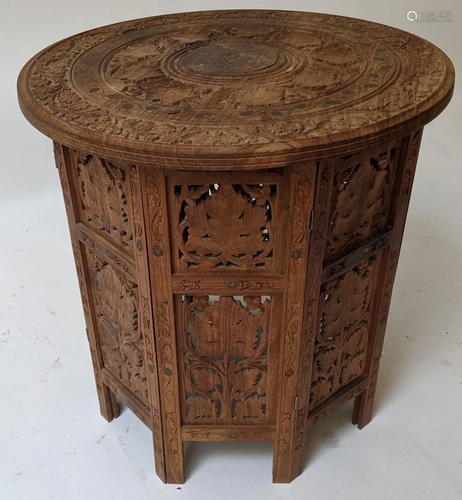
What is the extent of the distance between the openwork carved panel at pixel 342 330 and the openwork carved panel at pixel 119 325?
1.77 ft

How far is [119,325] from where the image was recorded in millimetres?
1877

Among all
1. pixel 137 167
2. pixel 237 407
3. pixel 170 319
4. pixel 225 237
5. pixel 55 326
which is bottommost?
pixel 55 326

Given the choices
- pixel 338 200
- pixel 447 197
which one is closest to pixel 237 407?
pixel 338 200

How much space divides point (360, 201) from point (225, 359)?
588mm

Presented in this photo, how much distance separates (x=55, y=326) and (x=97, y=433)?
624 mm

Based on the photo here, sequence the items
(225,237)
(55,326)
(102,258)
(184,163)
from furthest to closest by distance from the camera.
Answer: (55,326), (102,258), (225,237), (184,163)

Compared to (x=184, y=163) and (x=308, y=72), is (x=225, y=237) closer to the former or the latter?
(x=184, y=163)

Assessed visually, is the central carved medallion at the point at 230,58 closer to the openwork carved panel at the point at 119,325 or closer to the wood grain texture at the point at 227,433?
the openwork carved panel at the point at 119,325

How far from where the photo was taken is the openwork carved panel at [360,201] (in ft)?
5.01

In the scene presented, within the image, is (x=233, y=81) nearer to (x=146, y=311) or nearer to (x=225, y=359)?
(x=146, y=311)

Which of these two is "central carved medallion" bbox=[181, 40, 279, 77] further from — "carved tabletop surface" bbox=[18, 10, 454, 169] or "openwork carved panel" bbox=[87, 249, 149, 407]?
"openwork carved panel" bbox=[87, 249, 149, 407]

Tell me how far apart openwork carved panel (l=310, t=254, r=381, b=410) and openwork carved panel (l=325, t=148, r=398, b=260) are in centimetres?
12

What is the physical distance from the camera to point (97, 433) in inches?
84.6

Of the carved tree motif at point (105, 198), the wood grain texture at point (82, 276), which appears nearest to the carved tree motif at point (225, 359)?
the carved tree motif at point (105, 198)
